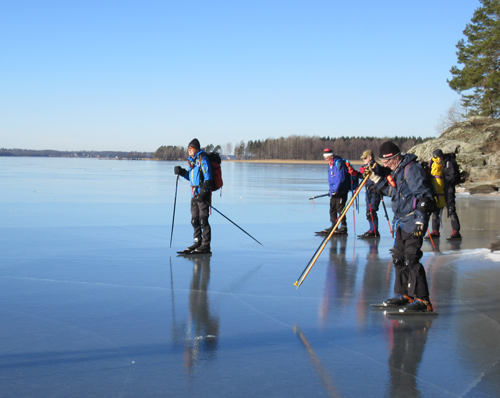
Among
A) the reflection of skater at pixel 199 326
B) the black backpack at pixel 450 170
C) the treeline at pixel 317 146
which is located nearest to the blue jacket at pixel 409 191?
the reflection of skater at pixel 199 326

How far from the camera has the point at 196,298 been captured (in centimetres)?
567

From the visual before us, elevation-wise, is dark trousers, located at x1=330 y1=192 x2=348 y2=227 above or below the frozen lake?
above

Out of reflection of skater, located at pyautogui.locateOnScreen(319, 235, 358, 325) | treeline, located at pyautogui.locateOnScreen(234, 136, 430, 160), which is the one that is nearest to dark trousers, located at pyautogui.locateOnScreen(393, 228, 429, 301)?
reflection of skater, located at pyautogui.locateOnScreen(319, 235, 358, 325)

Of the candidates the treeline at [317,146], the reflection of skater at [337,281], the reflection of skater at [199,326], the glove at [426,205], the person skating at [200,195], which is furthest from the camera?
the treeline at [317,146]

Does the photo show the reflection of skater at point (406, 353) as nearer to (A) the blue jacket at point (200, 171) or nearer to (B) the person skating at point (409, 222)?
(B) the person skating at point (409, 222)

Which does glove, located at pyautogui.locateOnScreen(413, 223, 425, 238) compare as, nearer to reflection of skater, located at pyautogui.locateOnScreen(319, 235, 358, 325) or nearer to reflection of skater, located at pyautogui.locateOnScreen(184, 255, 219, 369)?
reflection of skater, located at pyautogui.locateOnScreen(319, 235, 358, 325)

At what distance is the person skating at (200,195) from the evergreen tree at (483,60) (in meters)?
36.3

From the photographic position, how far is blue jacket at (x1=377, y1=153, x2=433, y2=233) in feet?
16.6

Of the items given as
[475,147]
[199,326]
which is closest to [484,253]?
[199,326]

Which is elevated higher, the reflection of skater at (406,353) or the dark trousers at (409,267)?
the dark trousers at (409,267)

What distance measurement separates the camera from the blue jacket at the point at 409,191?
5074 millimetres

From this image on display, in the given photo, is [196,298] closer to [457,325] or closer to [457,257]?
[457,325]

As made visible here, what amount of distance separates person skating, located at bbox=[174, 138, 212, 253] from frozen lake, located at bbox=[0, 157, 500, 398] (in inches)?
17.0

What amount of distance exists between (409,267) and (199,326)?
89.8 inches
